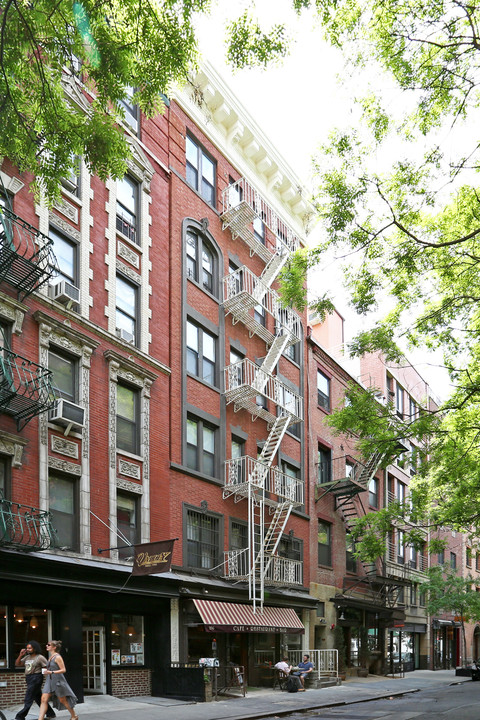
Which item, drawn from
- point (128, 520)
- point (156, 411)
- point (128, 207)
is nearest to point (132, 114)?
point (128, 207)

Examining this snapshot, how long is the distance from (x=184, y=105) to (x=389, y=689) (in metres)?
23.1

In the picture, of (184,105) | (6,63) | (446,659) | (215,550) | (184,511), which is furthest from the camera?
(446,659)

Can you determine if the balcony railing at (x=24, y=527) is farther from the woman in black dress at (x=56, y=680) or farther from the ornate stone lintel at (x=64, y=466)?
the woman in black dress at (x=56, y=680)

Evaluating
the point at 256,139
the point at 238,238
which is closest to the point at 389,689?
the point at 238,238

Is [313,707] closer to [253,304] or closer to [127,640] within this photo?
[127,640]

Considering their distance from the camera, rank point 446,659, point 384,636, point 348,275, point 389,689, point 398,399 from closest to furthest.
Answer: point 348,275, point 389,689, point 384,636, point 398,399, point 446,659

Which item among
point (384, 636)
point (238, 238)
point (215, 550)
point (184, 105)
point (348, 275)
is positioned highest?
point (184, 105)

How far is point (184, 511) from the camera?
24125 millimetres

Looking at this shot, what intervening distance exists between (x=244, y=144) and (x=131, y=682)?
818 inches

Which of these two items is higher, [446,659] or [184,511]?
[184,511]

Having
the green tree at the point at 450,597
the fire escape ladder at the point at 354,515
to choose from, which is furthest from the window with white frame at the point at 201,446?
the green tree at the point at 450,597

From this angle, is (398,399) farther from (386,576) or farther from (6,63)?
(6,63)

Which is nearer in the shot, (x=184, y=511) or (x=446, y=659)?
(x=184, y=511)

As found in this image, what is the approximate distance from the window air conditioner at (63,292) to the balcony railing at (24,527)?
5.21m
